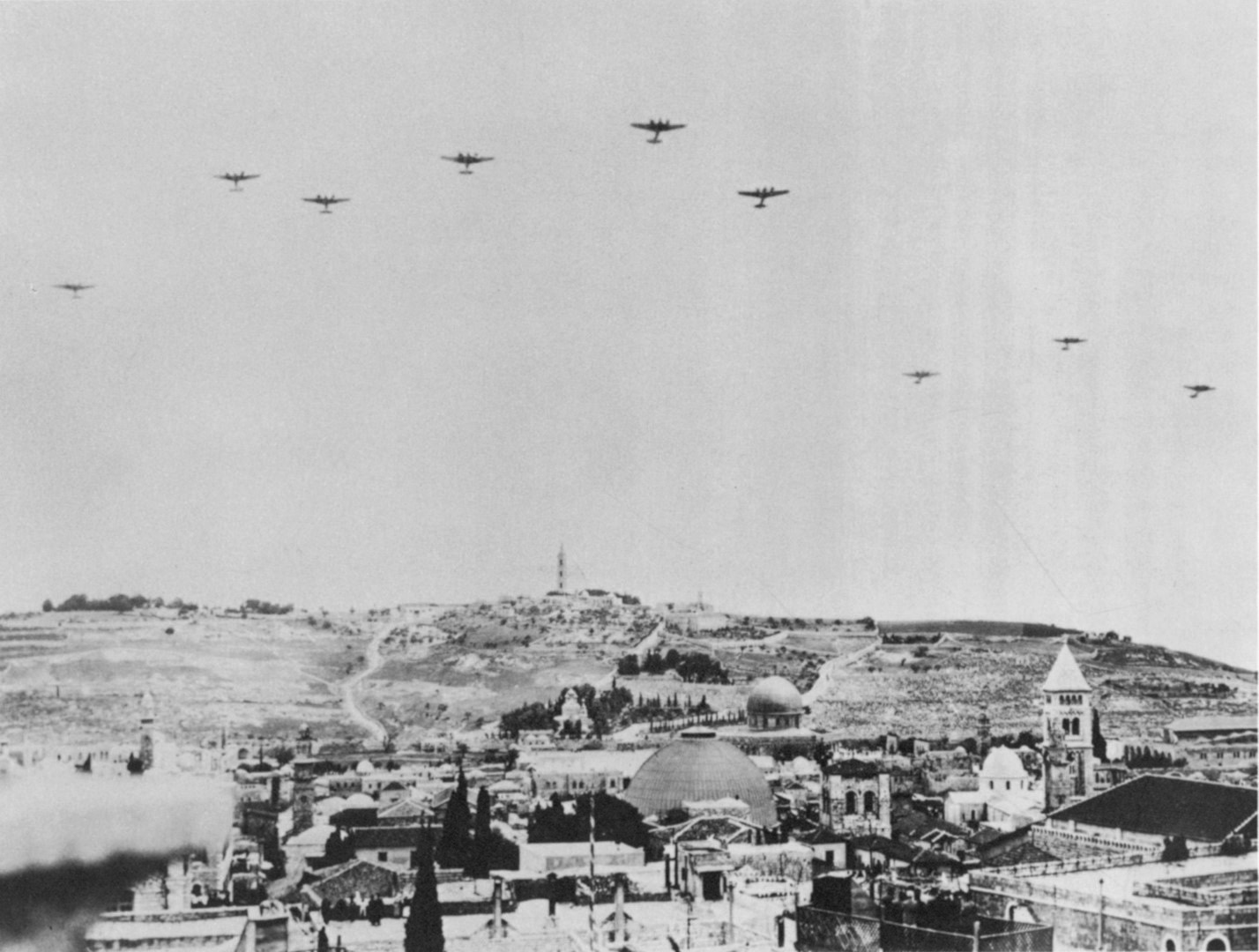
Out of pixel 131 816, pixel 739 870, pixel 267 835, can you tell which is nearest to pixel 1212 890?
pixel 739 870

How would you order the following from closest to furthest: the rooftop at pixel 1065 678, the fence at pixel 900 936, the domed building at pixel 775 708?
the fence at pixel 900 936, the rooftop at pixel 1065 678, the domed building at pixel 775 708

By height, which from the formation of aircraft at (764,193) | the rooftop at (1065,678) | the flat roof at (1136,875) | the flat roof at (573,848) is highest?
the formation of aircraft at (764,193)

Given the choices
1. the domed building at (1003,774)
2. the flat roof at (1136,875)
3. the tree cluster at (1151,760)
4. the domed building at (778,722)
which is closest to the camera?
the flat roof at (1136,875)

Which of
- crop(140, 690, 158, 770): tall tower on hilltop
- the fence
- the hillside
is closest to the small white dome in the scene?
the hillside

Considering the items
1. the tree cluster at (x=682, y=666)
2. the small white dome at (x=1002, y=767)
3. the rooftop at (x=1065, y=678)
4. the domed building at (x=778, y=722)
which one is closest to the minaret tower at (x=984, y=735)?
the small white dome at (x=1002, y=767)

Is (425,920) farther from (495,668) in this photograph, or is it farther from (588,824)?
(495,668)

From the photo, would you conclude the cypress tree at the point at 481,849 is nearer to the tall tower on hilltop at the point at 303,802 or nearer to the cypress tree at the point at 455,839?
the cypress tree at the point at 455,839

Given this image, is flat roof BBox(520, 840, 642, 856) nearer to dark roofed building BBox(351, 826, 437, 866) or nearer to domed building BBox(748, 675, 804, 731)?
dark roofed building BBox(351, 826, 437, 866)

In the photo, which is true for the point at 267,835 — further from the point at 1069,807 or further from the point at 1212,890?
the point at 1212,890
